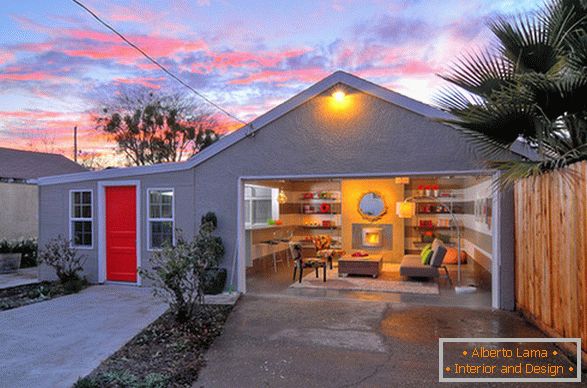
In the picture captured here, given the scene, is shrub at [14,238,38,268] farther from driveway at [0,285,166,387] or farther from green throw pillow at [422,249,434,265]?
green throw pillow at [422,249,434,265]

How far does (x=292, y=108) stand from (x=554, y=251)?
5116 millimetres

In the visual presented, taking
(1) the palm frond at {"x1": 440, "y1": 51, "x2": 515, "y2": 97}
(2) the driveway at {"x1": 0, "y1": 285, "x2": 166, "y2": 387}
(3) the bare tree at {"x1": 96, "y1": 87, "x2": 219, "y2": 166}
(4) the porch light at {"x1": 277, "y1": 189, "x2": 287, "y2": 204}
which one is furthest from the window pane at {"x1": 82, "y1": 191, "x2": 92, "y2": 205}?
(3) the bare tree at {"x1": 96, "y1": 87, "x2": 219, "y2": 166}

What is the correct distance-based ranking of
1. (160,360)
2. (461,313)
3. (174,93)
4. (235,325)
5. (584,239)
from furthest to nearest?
(174,93), (461,313), (235,325), (160,360), (584,239)

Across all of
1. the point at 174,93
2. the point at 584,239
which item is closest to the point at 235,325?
the point at 584,239

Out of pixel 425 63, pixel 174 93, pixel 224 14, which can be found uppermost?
pixel 174 93

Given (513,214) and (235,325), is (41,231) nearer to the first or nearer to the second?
(235,325)

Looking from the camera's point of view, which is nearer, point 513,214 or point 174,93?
point 513,214

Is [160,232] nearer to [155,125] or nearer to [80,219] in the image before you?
[80,219]

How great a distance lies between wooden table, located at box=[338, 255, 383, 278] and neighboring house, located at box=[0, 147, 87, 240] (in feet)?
34.5

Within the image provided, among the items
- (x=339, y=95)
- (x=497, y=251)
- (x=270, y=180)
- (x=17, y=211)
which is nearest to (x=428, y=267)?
(x=497, y=251)

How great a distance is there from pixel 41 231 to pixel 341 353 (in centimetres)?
869

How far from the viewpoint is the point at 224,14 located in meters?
8.40

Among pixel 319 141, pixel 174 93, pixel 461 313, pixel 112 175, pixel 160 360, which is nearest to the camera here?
pixel 160 360

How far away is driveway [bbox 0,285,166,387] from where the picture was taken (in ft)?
14.8
